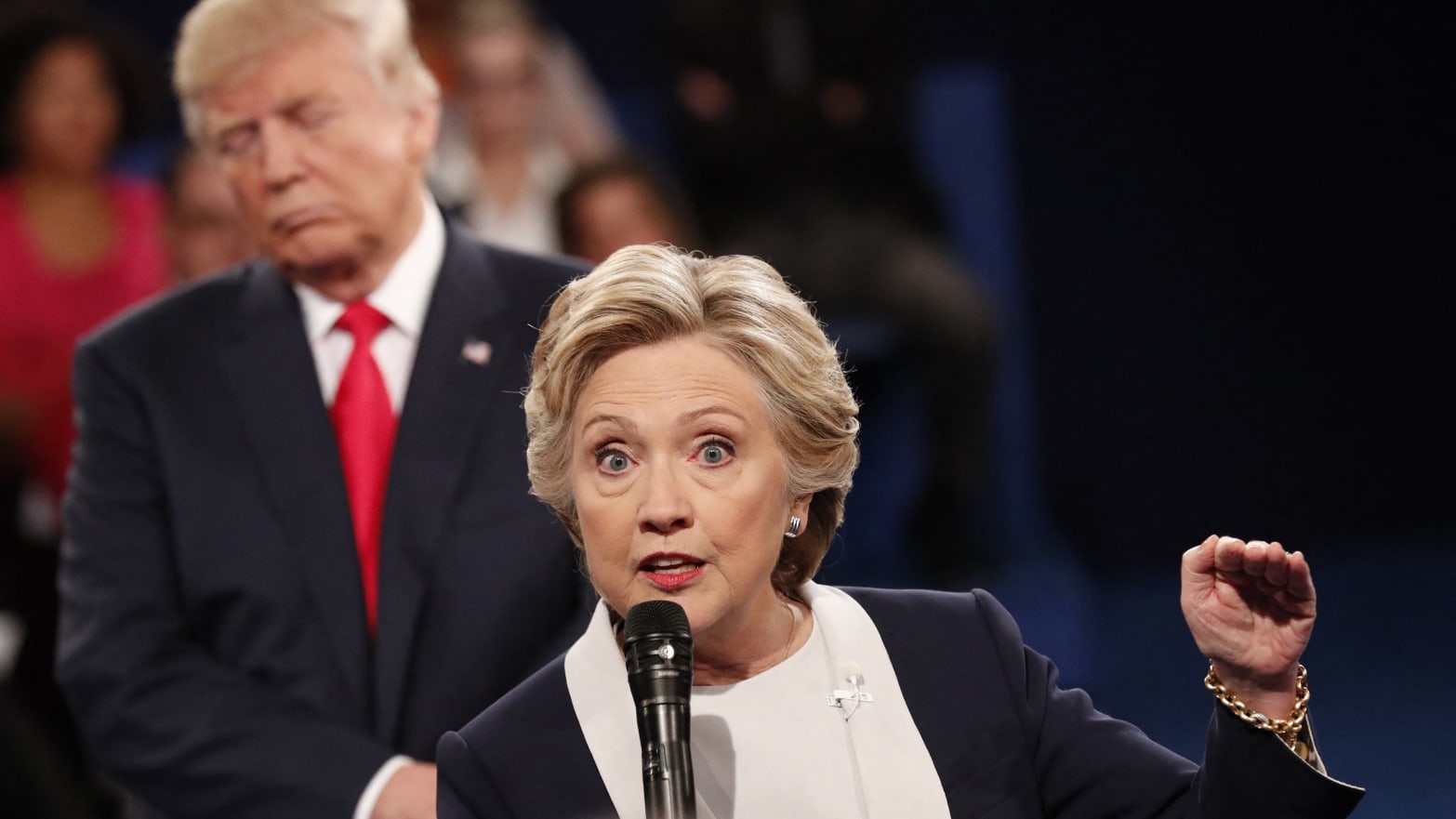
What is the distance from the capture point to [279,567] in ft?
6.23

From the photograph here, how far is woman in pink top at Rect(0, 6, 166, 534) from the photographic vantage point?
3984mm

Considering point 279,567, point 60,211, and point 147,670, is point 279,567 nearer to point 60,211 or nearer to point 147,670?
point 147,670

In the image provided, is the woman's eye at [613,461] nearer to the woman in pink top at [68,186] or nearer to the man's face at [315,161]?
the man's face at [315,161]

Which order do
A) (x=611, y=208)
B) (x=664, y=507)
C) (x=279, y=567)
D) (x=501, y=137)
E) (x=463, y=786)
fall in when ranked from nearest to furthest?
(x=664, y=507) → (x=463, y=786) → (x=279, y=567) → (x=611, y=208) → (x=501, y=137)

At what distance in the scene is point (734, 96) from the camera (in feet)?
14.1

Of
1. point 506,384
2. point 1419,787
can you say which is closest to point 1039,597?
point 1419,787

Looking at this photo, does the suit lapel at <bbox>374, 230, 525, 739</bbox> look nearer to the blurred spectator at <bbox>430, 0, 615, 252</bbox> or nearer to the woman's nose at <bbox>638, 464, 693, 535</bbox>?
the woman's nose at <bbox>638, 464, 693, 535</bbox>

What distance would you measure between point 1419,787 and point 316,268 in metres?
2.06

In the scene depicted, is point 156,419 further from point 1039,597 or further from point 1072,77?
point 1072,77

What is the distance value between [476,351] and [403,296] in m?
0.10

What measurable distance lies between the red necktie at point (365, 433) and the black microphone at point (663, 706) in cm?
67

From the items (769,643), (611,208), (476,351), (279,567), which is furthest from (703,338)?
(611,208)

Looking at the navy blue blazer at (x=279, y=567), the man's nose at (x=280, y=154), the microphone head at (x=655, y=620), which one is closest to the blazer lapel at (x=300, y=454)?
the navy blue blazer at (x=279, y=567)

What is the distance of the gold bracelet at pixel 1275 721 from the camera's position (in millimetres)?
1499
